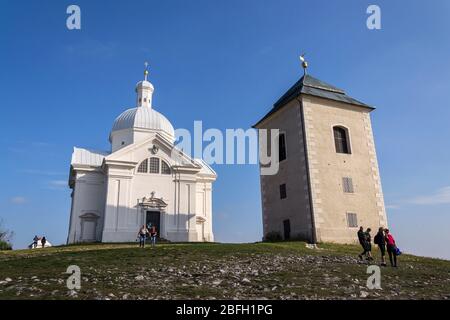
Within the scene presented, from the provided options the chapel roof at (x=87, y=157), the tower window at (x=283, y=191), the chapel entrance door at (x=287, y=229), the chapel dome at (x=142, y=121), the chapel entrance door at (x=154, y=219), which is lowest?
the chapel entrance door at (x=287, y=229)

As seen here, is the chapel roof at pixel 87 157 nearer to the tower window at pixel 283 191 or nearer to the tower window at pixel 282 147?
the tower window at pixel 282 147

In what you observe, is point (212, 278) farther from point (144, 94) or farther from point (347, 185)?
point (144, 94)

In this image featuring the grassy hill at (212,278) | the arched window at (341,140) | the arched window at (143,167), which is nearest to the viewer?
the grassy hill at (212,278)

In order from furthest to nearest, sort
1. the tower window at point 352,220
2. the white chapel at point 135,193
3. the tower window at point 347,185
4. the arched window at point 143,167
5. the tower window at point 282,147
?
the arched window at point 143,167
the white chapel at point 135,193
the tower window at point 282,147
the tower window at point 347,185
the tower window at point 352,220

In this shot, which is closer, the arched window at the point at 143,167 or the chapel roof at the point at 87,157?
the arched window at the point at 143,167

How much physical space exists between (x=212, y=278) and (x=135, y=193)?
990 inches

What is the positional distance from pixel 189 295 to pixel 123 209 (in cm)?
2666

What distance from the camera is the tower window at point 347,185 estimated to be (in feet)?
86.5

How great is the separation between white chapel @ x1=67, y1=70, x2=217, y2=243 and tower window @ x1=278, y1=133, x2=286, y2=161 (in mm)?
11024

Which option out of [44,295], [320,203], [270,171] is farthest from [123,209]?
[44,295]

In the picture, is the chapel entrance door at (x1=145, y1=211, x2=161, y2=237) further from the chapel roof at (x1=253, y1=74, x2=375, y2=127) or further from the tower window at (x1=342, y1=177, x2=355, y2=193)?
the tower window at (x1=342, y1=177, x2=355, y2=193)

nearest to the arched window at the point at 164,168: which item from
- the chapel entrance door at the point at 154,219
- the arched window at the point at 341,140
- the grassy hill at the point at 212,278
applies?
the chapel entrance door at the point at 154,219

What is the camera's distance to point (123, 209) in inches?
1353

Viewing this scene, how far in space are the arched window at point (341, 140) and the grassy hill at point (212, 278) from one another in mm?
12169
